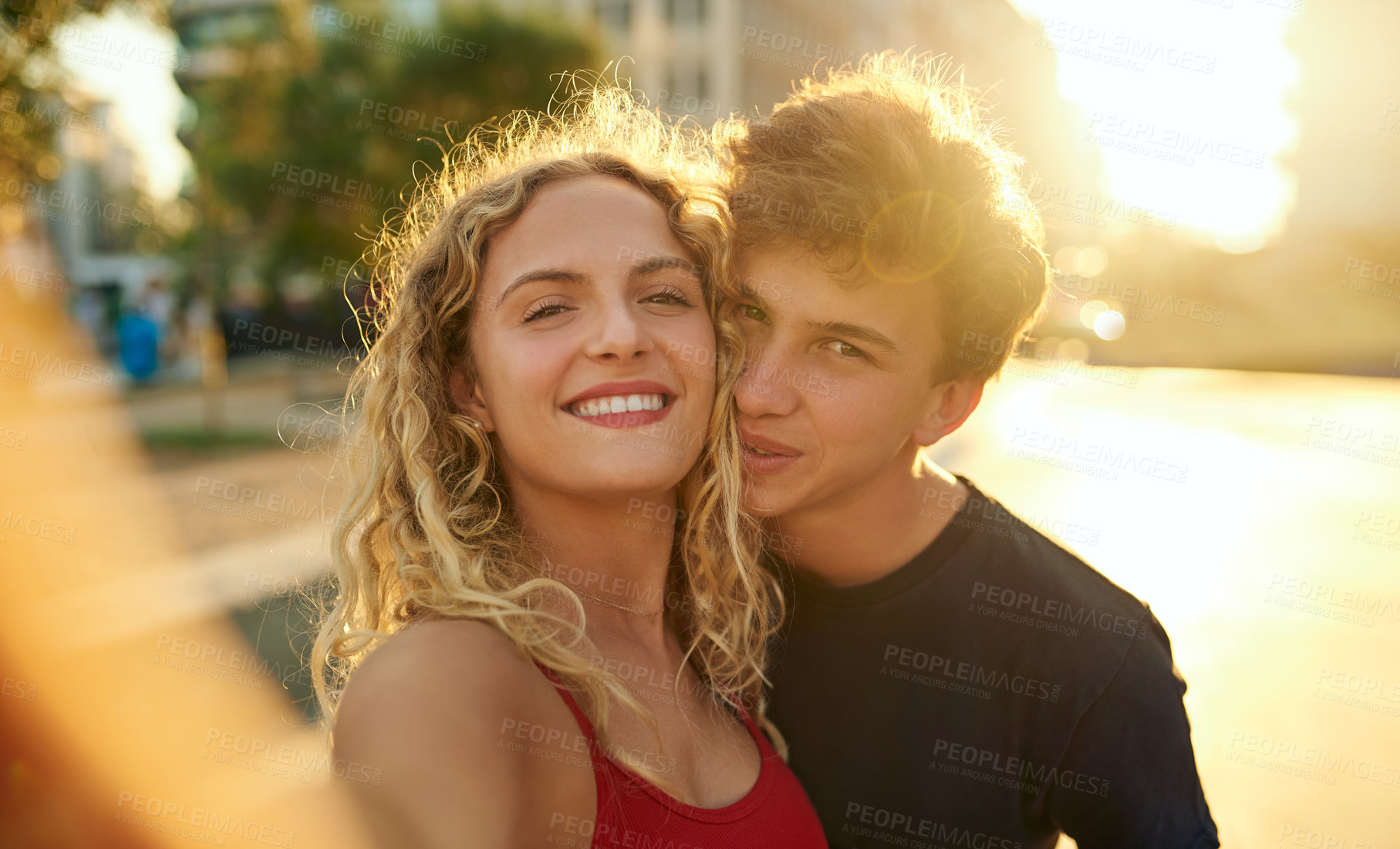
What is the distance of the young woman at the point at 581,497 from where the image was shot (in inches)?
81.6

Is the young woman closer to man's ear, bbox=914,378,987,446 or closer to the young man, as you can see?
the young man

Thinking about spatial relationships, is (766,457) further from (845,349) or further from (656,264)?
(656,264)

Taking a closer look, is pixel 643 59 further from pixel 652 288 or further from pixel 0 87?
pixel 652 288

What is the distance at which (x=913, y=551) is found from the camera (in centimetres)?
320

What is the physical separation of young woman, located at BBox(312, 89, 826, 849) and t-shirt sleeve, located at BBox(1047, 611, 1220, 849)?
3.28 ft

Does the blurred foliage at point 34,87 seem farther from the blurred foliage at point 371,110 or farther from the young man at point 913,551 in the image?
the blurred foliage at point 371,110

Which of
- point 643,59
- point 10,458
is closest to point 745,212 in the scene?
point 10,458

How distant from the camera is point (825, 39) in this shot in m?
50.9

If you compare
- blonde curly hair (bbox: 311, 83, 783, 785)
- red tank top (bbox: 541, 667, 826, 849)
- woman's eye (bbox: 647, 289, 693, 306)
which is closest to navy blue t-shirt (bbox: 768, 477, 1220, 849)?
blonde curly hair (bbox: 311, 83, 783, 785)

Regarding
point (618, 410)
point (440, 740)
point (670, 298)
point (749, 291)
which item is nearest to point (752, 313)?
point (749, 291)

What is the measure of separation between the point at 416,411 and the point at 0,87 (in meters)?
8.68

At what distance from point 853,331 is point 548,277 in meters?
1.01

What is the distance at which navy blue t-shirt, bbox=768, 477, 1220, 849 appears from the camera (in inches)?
114

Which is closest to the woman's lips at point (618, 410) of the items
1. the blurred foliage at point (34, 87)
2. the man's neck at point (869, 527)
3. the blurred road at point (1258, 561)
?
the man's neck at point (869, 527)
